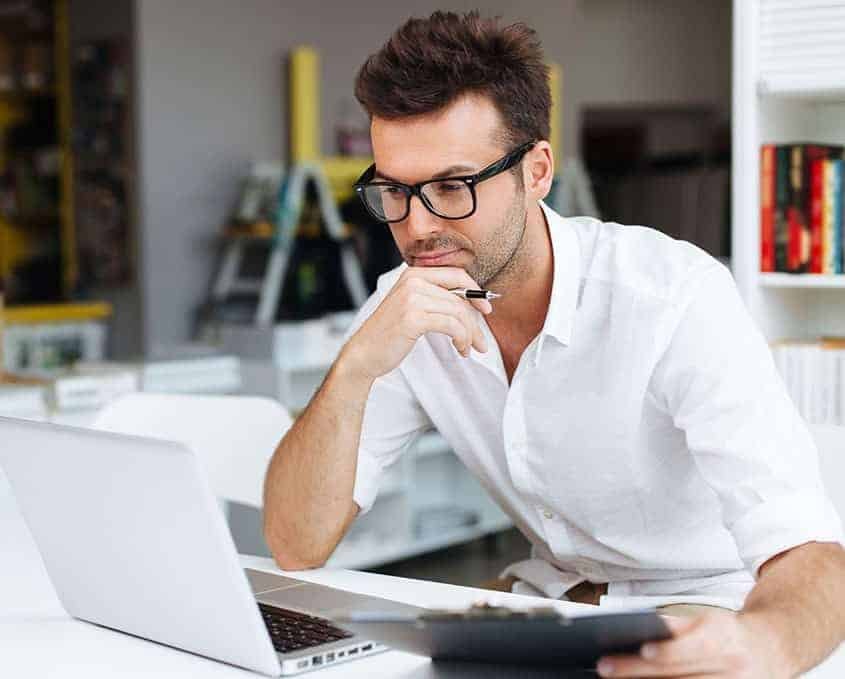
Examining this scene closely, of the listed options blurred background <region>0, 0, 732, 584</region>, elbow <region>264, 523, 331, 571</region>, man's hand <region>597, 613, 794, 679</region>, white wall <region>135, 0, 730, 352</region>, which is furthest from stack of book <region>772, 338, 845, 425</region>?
white wall <region>135, 0, 730, 352</region>

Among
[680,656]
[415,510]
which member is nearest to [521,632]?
[680,656]

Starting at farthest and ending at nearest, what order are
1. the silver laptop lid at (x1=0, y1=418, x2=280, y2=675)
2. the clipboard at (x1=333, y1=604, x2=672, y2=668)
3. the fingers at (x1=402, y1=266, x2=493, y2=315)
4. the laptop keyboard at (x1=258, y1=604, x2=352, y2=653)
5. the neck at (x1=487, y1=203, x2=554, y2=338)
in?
1. the neck at (x1=487, y1=203, x2=554, y2=338)
2. the fingers at (x1=402, y1=266, x2=493, y2=315)
3. the laptop keyboard at (x1=258, y1=604, x2=352, y2=653)
4. the silver laptop lid at (x1=0, y1=418, x2=280, y2=675)
5. the clipboard at (x1=333, y1=604, x2=672, y2=668)

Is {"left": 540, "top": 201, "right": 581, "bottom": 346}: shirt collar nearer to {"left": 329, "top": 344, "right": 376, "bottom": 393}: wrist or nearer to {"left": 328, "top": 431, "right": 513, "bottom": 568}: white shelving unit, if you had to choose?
{"left": 329, "top": 344, "right": 376, "bottom": 393}: wrist

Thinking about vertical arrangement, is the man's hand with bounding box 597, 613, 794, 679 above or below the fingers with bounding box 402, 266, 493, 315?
below

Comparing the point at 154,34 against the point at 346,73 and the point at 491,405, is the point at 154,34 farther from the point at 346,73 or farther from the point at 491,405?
the point at 491,405

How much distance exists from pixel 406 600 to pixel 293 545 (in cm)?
28

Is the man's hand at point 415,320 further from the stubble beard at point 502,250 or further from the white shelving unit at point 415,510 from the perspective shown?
the white shelving unit at point 415,510

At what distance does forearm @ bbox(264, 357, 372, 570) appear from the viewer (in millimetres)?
1642

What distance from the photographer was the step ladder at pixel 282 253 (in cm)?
538

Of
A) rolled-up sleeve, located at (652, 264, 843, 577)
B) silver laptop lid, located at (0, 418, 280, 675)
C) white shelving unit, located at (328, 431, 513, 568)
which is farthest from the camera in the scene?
white shelving unit, located at (328, 431, 513, 568)

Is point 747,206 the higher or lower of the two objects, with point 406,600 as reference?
higher

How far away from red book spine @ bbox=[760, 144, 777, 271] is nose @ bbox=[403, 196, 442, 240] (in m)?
1.17

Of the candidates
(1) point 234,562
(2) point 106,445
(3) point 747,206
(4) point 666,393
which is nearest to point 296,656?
(1) point 234,562

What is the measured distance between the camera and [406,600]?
1396 millimetres
